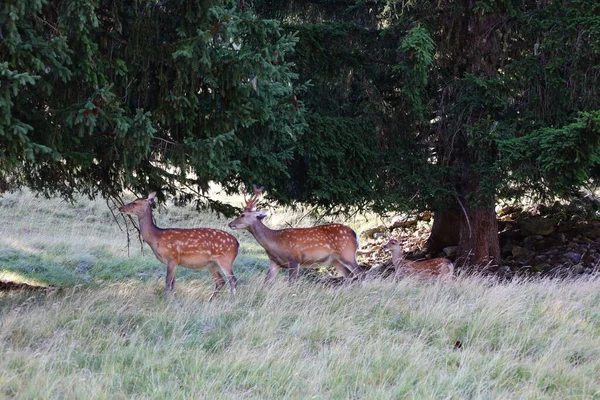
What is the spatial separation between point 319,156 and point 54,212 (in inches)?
547

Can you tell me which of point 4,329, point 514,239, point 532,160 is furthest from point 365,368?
point 514,239

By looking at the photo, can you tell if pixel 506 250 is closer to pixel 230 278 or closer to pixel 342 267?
pixel 342 267

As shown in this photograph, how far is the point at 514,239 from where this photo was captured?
1636cm

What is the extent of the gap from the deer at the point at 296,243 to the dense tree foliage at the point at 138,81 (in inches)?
94.3

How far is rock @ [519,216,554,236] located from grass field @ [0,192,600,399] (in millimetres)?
6532

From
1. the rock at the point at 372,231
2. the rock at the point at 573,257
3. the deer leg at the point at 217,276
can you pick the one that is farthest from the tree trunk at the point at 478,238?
the rock at the point at 372,231

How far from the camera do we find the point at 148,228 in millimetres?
9984

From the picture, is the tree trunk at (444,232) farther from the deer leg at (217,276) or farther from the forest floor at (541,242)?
the deer leg at (217,276)

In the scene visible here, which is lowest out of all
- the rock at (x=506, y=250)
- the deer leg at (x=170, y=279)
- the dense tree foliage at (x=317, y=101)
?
the rock at (x=506, y=250)

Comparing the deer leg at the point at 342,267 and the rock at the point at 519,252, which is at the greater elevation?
the deer leg at the point at 342,267

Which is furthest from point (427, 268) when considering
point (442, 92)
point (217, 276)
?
point (442, 92)

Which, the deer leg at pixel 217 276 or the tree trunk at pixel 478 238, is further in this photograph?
the tree trunk at pixel 478 238

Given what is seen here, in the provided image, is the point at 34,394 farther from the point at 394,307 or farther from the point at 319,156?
the point at 319,156

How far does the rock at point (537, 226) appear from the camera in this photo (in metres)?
16.2
